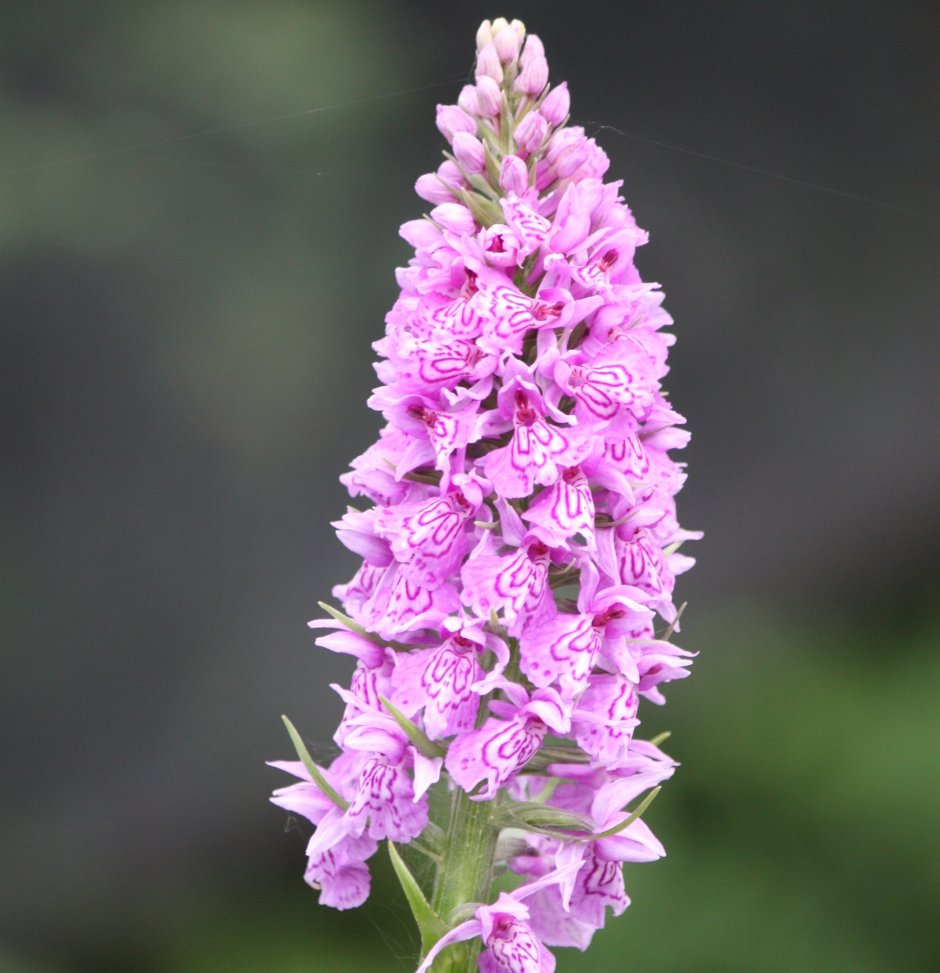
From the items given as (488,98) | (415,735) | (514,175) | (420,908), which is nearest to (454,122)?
(488,98)

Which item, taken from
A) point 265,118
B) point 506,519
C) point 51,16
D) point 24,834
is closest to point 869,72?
point 265,118

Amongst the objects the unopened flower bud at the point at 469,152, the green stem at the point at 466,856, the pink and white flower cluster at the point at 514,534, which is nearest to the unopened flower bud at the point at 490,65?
the pink and white flower cluster at the point at 514,534

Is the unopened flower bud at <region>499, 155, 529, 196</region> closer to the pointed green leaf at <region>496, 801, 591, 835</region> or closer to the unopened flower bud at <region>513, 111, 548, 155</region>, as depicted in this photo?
the unopened flower bud at <region>513, 111, 548, 155</region>

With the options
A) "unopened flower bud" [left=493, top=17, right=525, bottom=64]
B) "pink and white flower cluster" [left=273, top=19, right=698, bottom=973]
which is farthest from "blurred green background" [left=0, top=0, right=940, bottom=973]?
"unopened flower bud" [left=493, top=17, right=525, bottom=64]

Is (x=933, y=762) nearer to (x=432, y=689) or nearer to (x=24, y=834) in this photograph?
(x=432, y=689)

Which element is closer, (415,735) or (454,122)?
(415,735)

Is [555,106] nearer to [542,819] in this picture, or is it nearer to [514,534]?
[514,534]
